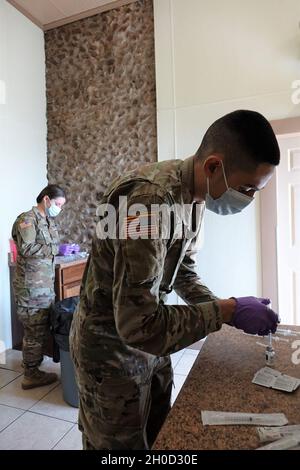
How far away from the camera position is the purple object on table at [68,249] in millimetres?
3187

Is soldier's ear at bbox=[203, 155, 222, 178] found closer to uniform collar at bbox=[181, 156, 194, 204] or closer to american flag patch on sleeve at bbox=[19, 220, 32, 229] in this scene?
uniform collar at bbox=[181, 156, 194, 204]

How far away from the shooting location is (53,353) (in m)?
2.27

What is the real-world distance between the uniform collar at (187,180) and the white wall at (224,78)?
6.56 ft

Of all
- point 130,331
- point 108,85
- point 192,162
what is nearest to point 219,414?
point 130,331

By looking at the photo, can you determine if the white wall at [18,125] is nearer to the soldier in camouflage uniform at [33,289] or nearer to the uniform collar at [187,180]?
the soldier in camouflage uniform at [33,289]

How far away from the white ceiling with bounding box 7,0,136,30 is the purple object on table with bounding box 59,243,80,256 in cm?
244

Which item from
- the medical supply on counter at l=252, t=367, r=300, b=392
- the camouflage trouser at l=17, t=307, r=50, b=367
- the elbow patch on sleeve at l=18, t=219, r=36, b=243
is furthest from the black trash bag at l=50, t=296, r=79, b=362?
the medical supply on counter at l=252, t=367, r=300, b=392

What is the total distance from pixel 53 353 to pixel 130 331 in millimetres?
1843

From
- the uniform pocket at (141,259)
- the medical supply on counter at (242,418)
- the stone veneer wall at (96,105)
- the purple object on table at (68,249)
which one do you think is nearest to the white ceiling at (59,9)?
the stone veneer wall at (96,105)

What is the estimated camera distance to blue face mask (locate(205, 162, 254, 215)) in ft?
2.91

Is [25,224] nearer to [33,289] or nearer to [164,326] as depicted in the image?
[33,289]

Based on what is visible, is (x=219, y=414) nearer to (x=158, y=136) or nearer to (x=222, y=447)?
(x=222, y=447)

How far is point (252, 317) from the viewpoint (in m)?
0.84

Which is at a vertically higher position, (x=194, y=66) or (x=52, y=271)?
(x=194, y=66)
